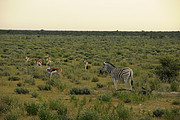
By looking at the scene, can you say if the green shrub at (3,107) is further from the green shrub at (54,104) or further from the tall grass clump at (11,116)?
the green shrub at (54,104)

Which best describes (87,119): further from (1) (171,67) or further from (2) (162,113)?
(1) (171,67)

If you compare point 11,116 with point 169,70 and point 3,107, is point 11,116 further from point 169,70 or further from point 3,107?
point 169,70

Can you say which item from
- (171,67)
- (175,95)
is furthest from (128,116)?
(171,67)

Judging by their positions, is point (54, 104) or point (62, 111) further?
point (54, 104)

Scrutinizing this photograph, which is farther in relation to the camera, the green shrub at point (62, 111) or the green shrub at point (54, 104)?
the green shrub at point (54, 104)

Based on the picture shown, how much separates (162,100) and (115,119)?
3.98m

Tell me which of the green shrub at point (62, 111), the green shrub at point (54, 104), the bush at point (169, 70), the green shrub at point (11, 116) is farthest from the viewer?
the bush at point (169, 70)

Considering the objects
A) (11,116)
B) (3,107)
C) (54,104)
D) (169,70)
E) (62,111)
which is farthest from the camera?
(169,70)

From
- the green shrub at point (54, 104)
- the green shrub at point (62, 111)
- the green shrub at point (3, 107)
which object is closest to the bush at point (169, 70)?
the green shrub at point (54, 104)

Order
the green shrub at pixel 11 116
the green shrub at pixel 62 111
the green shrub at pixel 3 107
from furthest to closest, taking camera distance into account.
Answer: the green shrub at pixel 3 107, the green shrub at pixel 62 111, the green shrub at pixel 11 116

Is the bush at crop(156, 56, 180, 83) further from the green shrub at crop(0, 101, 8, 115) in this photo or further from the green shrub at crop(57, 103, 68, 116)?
the green shrub at crop(0, 101, 8, 115)

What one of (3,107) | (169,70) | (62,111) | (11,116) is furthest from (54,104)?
(169,70)

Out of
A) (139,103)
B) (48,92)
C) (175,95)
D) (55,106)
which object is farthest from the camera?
(48,92)

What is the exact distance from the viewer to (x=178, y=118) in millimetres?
6219
